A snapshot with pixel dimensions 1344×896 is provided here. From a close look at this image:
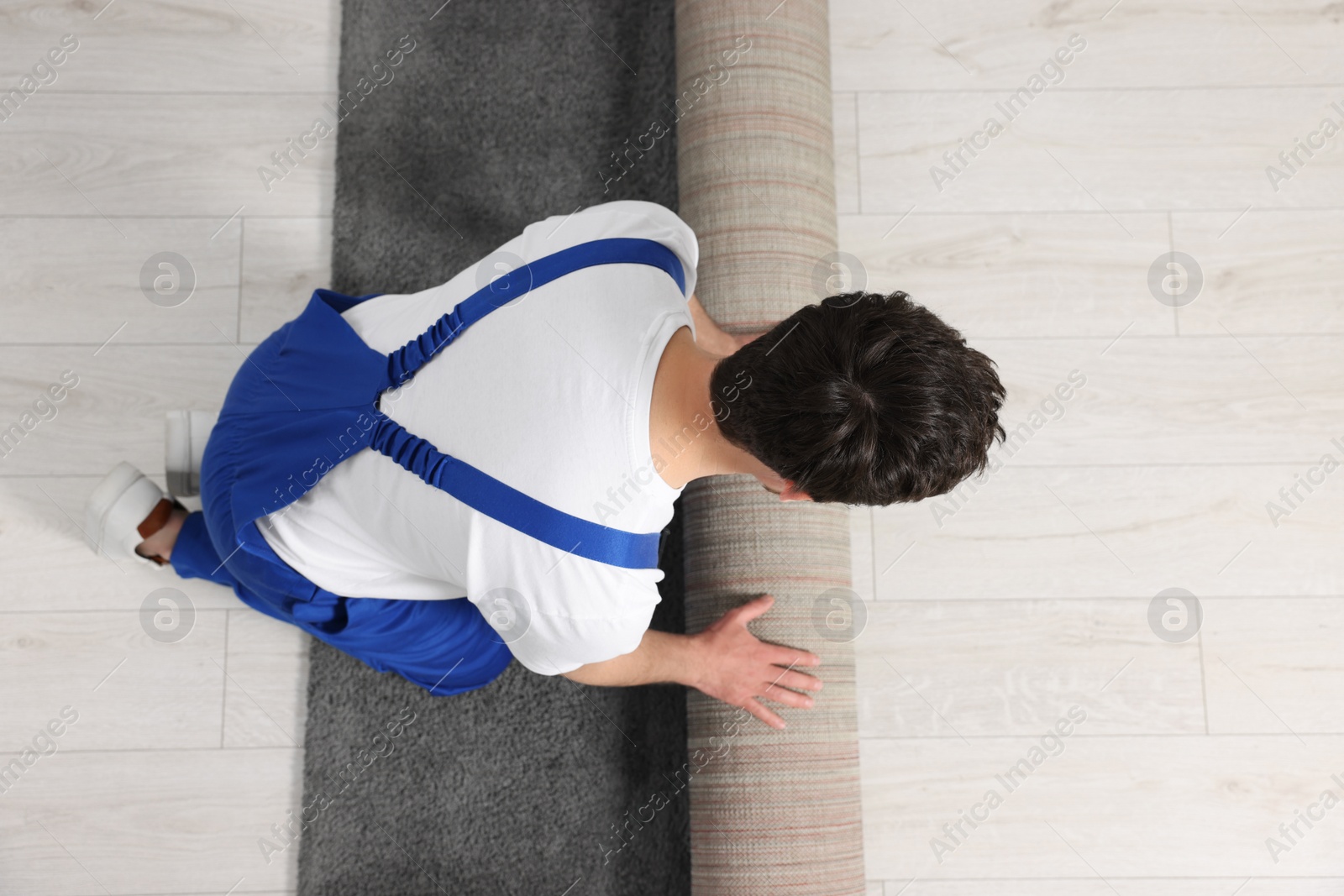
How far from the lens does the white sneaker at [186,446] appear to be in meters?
1.14

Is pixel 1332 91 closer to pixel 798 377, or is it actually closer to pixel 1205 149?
pixel 1205 149

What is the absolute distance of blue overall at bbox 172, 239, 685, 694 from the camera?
0.70 metres

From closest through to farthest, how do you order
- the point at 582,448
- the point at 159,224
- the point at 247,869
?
the point at 582,448, the point at 247,869, the point at 159,224

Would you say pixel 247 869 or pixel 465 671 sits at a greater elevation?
pixel 465 671

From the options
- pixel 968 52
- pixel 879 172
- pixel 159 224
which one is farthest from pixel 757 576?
pixel 159 224

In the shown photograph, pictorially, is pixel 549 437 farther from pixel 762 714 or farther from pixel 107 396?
pixel 107 396

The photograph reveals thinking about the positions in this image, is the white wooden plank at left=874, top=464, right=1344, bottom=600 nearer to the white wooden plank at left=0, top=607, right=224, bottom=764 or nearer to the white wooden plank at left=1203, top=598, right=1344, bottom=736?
the white wooden plank at left=1203, top=598, right=1344, bottom=736

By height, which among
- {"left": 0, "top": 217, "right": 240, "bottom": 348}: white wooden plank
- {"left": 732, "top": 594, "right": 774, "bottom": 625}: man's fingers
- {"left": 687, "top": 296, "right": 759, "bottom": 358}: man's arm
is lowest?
{"left": 732, "top": 594, "right": 774, "bottom": 625}: man's fingers

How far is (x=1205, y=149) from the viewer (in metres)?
1.37

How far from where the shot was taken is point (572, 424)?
667 mm

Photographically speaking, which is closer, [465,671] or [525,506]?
[525,506]

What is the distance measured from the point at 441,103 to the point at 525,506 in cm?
96

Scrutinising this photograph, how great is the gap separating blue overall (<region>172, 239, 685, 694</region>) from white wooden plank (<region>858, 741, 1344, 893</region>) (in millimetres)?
617

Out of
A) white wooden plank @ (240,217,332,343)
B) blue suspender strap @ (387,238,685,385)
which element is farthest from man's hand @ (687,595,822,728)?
white wooden plank @ (240,217,332,343)
